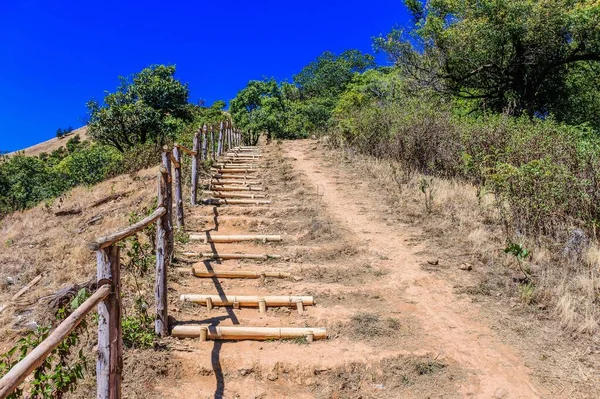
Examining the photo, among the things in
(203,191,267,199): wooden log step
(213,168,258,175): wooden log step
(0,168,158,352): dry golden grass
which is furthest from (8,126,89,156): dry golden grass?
(203,191,267,199): wooden log step

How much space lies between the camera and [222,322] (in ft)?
14.7

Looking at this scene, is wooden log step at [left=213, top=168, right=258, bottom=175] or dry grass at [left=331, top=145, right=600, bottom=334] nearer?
dry grass at [left=331, top=145, right=600, bottom=334]

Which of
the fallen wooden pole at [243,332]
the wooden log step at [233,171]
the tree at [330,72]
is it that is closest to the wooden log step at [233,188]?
the wooden log step at [233,171]

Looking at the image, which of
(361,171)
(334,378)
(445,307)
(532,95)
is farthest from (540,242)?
(532,95)

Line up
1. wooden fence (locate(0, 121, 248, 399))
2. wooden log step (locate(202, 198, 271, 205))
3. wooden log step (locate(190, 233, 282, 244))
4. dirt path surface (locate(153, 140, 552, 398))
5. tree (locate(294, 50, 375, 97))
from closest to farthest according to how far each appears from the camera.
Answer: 1. wooden fence (locate(0, 121, 248, 399))
2. dirt path surface (locate(153, 140, 552, 398))
3. wooden log step (locate(190, 233, 282, 244))
4. wooden log step (locate(202, 198, 271, 205))
5. tree (locate(294, 50, 375, 97))

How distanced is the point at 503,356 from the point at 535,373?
0.30 m

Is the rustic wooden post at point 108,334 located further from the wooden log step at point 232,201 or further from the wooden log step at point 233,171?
the wooden log step at point 233,171

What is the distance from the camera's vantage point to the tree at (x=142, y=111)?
65.8ft

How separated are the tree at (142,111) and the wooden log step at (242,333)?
1606cm

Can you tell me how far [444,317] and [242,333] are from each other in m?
2.22

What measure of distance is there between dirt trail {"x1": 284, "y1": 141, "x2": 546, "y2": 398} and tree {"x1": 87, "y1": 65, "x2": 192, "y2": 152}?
568 inches

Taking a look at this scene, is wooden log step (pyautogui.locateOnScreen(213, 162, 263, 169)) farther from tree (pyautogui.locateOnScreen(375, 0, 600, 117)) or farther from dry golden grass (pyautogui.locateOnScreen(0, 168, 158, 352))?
tree (pyautogui.locateOnScreen(375, 0, 600, 117))

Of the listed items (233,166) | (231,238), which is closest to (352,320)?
(231,238)

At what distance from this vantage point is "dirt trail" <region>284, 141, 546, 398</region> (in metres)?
3.62
